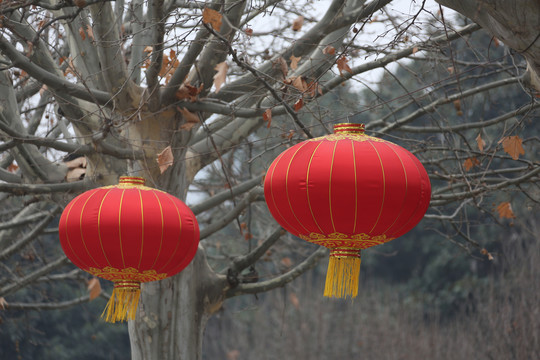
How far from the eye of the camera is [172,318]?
15.8 ft

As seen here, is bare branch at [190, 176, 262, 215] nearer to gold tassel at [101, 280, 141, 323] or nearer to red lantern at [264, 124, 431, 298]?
gold tassel at [101, 280, 141, 323]

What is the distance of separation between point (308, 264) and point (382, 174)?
9.20 ft

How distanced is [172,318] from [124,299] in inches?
45.7

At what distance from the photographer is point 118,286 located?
3633mm

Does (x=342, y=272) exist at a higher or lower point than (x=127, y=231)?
lower

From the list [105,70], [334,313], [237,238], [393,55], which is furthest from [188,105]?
[334,313]

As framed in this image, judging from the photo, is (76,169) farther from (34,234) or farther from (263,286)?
(263,286)

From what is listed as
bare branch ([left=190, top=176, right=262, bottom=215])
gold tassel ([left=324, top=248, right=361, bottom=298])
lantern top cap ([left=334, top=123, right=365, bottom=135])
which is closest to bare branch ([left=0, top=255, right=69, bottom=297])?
bare branch ([left=190, top=176, right=262, bottom=215])

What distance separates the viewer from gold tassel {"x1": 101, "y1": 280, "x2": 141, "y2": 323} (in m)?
3.62

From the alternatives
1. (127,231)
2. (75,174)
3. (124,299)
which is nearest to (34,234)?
(75,174)

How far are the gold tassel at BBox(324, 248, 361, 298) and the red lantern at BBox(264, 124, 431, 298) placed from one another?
125mm

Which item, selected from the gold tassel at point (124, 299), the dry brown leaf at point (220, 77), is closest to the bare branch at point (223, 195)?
the gold tassel at point (124, 299)

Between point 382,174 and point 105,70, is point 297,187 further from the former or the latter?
point 105,70

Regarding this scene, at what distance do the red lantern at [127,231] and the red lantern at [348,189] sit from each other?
662mm
